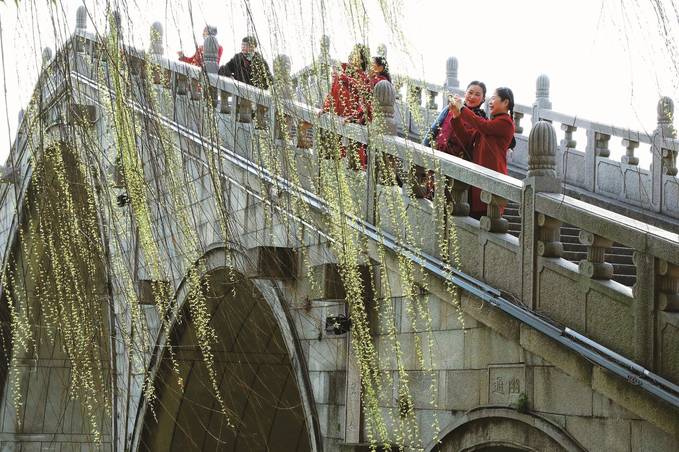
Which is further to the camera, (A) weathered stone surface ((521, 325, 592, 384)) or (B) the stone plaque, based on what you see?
(B) the stone plaque

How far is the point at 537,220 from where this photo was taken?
22.9 feet

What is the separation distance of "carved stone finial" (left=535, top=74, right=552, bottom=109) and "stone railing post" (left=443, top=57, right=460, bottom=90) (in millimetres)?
2078

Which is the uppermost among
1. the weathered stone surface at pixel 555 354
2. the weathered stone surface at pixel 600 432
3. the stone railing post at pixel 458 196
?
the stone railing post at pixel 458 196

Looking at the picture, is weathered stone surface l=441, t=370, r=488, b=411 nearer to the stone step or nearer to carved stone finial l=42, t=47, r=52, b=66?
the stone step

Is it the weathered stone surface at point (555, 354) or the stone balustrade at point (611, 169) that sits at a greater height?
the stone balustrade at point (611, 169)

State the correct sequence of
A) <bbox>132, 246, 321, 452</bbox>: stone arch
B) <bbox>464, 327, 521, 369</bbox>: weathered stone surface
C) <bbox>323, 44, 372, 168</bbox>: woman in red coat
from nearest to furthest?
<bbox>323, 44, 372, 168</bbox>: woman in red coat < <bbox>464, 327, 521, 369</bbox>: weathered stone surface < <bbox>132, 246, 321, 452</bbox>: stone arch

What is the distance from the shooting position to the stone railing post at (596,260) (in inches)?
255

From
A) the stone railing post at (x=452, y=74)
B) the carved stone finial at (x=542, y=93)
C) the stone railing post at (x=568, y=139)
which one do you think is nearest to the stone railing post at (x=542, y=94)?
the carved stone finial at (x=542, y=93)

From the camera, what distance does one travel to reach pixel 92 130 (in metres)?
4.22

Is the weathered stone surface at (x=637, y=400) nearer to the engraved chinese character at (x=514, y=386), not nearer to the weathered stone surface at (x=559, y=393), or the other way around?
the weathered stone surface at (x=559, y=393)

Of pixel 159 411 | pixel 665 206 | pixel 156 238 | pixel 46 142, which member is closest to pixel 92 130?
pixel 46 142

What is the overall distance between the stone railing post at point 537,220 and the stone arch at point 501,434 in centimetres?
77

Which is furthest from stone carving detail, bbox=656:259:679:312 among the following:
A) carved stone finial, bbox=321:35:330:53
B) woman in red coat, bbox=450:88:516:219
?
carved stone finial, bbox=321:35:330:53

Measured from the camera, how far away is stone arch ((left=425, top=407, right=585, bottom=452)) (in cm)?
672
